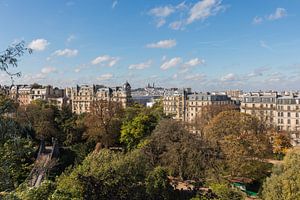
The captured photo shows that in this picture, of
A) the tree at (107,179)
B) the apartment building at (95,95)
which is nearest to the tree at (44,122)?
the tree at (107,179)

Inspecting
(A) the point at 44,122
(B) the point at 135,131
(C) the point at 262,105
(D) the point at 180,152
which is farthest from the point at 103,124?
(C) the point at 262,105

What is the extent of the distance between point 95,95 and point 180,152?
46901mm

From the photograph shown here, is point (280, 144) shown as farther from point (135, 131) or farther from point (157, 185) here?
point (157, 185)

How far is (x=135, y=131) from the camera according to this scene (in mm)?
35281

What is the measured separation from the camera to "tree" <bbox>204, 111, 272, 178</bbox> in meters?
27.5

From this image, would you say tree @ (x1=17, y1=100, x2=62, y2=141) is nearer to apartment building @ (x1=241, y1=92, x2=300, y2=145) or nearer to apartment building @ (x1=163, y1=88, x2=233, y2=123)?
apartment building @ (x1=163, y1=88, x2=233, y2=123)

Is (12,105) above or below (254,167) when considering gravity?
above

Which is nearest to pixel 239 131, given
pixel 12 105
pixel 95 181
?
pixel 95 181

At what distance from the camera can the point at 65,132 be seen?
133 ft

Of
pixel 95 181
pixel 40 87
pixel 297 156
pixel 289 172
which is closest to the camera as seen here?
pixel 95 181

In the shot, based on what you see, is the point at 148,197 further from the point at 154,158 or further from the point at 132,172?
the point at 154,158

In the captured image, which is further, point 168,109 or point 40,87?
point 40,87

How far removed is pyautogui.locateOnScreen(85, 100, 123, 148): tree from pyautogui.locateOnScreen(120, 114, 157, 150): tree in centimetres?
231

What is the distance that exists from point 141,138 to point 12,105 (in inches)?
1118
